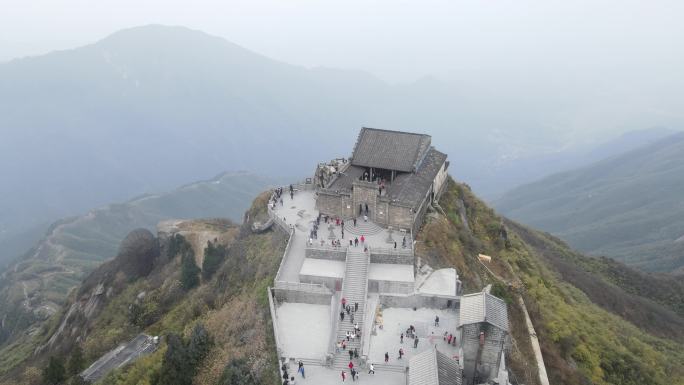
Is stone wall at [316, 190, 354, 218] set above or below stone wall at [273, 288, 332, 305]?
above

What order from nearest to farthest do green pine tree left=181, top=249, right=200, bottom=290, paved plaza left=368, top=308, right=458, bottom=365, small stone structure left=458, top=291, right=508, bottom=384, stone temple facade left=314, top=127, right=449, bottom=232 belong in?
small stone structure left=458, top=291, right=508, bottom=384 < paved plaza left=368, top=308, right=458, bottom=365 < stone temple facade left=314, top=127, right=449, bottom=232 < green pine tree left=181, top=249, right=200, bottom=290

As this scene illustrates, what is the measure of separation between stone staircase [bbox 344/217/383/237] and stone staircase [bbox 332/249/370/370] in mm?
4568

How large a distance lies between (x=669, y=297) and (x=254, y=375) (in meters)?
81.1

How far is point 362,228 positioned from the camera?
46.6 meters

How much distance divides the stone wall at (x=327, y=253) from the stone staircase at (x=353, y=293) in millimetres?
795

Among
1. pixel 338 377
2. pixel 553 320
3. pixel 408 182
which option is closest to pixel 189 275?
pixel 408 182

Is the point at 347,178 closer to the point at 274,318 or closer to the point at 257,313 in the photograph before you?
the point at 257,313

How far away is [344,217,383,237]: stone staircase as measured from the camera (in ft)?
150

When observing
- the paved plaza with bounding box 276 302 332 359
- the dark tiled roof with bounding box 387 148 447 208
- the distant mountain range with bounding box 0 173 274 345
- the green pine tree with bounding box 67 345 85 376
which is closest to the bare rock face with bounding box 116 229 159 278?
the green pine tree with bounding box 67 345 85 376

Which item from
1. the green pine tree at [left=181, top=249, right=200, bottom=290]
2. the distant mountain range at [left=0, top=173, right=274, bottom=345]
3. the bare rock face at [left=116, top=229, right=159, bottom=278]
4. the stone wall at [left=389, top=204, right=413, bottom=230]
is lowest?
the distant mountain range at [left=0, top=173, right=274, bottom=345]

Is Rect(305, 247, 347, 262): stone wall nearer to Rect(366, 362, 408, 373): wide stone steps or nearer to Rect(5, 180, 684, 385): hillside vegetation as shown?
Rect(5, 180, 684, 385): hillside vegetation

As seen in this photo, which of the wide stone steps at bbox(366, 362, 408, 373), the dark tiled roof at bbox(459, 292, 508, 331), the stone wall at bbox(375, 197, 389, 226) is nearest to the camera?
the dark tiled roof at bbox(459, 292, 508, 331)

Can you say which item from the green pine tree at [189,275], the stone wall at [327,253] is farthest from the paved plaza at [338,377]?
the green pine tree at [189,275]

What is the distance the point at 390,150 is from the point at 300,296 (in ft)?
77.7
